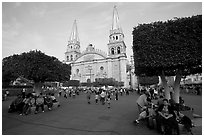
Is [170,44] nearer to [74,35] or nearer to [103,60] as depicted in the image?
[103,60]

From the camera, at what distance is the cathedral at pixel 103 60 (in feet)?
227

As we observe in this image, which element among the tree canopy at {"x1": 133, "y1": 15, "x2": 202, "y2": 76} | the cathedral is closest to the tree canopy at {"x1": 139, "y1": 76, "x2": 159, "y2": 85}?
the cathedral

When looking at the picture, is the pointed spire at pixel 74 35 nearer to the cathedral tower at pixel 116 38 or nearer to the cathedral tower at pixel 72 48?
the cathedral tower at pixel 72 48

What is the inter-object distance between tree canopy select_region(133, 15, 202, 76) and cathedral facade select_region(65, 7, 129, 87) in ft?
199

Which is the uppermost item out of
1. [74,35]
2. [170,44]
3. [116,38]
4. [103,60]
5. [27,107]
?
[74,35]

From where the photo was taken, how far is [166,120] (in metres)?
4.97

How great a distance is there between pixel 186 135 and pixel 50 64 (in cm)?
1140

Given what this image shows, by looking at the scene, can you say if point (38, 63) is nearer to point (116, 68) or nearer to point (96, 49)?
point (116, 68)

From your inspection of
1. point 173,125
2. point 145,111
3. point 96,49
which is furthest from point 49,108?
point 96,49

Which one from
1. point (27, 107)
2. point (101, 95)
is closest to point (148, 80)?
point (101, 95)

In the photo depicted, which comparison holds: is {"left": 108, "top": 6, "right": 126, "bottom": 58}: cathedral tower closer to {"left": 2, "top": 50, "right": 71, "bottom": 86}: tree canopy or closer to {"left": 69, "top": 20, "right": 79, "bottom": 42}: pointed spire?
{"left": 69, "top": 20, "right": 79, "bottom": 42}: pointed spire

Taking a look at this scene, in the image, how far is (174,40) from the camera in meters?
6.93

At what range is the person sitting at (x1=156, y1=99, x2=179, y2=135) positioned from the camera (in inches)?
192

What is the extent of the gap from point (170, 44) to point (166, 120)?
3.59 meters
